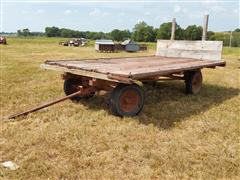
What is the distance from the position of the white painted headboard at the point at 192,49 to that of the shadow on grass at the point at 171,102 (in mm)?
914

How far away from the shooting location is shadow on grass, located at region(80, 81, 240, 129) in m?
5.45

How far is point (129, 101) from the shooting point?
538 cm

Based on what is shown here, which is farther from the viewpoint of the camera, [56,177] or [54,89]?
[54,89]

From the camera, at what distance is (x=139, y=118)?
17.5 ft

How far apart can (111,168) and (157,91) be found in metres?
4.25

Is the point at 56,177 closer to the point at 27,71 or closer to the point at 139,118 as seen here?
the point at 139,118

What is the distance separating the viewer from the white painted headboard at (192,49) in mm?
8195

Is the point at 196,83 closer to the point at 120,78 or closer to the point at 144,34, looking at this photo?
the point at 120,78

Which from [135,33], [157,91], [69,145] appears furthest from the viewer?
[135,33]

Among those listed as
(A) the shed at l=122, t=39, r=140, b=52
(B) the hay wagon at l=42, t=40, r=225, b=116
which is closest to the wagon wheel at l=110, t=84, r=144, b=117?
(B) the hay wagon at l=42, t=40, r=225, b=116

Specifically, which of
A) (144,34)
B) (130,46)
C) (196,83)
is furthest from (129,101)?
(144,34)

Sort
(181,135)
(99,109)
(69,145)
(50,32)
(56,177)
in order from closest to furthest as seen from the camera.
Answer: (56,177) → (69,145) → (181,135) → (99,109) → (50,32)

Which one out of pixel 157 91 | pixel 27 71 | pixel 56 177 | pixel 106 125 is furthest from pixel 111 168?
pixel 27 71

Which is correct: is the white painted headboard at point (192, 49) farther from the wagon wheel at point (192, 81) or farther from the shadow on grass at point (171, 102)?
the wagon wheel at point (192, 81)
